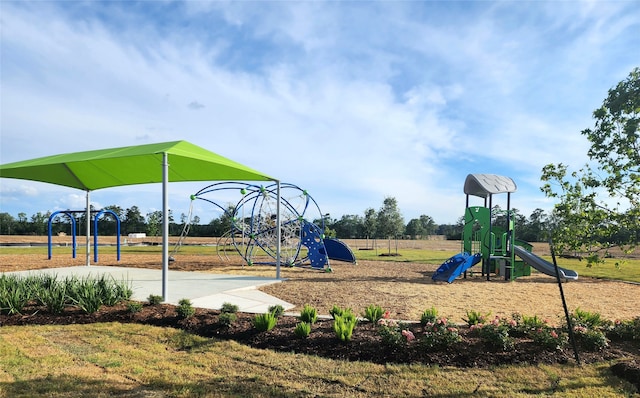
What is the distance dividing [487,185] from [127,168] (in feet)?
37.9

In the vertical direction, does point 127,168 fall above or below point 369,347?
above

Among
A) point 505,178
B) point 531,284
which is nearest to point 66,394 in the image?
point 531,284

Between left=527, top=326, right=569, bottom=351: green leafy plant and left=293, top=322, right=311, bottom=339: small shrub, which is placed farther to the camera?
left=293, top=322, right=311, bottom=339: small shrub

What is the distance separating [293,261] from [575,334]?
11.9m

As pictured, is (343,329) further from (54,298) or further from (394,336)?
(54,298)

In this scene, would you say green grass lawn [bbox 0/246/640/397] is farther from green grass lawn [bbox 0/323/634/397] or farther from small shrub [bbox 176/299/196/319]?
small shrub [bbox 176/299/196/319]

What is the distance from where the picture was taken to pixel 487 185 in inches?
562

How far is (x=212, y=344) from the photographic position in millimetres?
5395

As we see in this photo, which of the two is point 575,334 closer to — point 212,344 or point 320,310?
point 320,310

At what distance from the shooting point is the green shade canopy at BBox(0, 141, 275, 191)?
359 inches

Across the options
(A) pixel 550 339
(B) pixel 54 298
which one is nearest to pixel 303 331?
(A) pixel 550 339

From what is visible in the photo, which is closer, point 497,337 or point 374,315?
point 497,337

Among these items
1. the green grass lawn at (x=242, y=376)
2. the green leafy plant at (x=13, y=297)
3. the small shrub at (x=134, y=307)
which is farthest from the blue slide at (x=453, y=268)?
the green leafy plant at (x=13, y=297)

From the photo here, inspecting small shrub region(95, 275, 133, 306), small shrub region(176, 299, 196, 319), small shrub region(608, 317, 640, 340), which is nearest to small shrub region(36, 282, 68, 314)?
small shrub region(95, 275, 133, 306)
